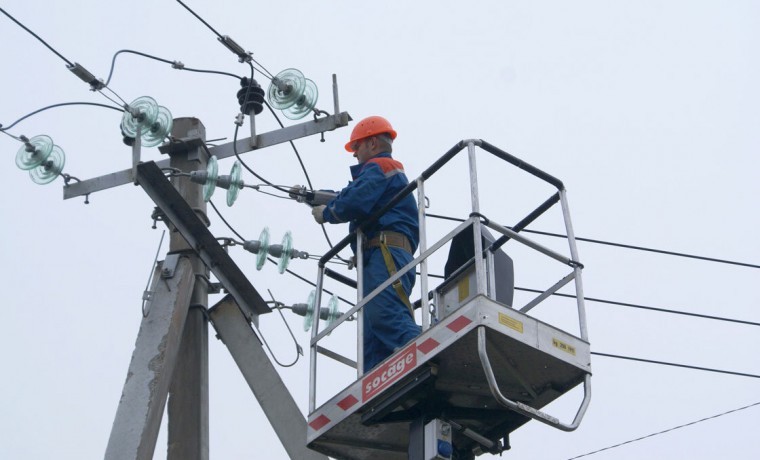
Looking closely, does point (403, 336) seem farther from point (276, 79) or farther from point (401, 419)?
point (276, 79)

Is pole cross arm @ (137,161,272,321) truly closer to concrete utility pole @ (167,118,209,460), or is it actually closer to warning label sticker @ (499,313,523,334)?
concrete utility pole @ (167,118,209,460)

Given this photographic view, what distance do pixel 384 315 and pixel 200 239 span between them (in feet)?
6.99

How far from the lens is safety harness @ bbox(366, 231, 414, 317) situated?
30.6 feet

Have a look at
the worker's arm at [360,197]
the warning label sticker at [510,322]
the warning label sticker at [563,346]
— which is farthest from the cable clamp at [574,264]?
the worker's arm at [360,197]

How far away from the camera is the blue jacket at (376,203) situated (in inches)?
379

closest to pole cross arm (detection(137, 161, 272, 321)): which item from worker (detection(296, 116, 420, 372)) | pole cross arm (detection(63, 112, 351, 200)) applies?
pole cross arm (detection(63, 112, 351, 200))

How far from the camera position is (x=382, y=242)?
955 centimetres

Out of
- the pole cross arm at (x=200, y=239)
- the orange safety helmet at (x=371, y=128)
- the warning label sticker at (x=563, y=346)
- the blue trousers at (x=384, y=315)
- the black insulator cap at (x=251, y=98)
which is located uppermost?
the black insulator cap at (x=251, y=98)

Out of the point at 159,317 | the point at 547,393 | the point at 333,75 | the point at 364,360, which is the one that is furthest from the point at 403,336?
the point at 333,75

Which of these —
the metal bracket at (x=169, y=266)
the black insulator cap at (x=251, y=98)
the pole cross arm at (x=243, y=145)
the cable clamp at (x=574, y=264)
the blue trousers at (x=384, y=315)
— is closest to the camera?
the cable clamp at (x=574, y=264)

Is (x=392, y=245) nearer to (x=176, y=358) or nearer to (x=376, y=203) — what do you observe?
(x=376, y=203)

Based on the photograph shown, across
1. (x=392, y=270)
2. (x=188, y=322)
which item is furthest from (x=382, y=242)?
(x=188, y=322)

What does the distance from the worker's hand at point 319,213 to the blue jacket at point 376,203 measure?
0.10 m

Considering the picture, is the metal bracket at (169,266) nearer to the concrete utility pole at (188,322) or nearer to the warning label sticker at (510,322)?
the concrete utility pole at (188,322)
